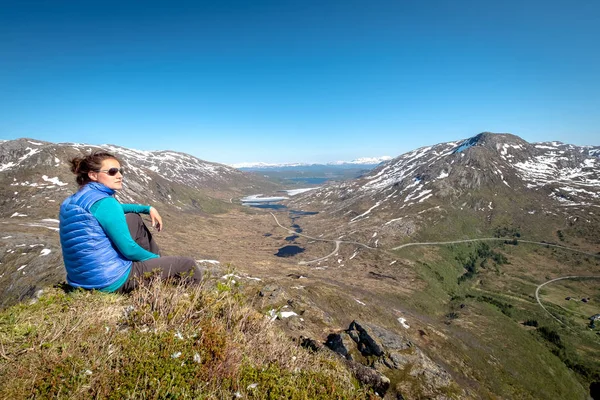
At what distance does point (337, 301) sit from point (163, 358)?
3311 inches

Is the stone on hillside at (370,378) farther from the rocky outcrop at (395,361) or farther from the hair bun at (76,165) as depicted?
the rocky outcrop at (395,361)

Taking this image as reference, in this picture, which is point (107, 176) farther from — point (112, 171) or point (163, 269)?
point (163, 269)

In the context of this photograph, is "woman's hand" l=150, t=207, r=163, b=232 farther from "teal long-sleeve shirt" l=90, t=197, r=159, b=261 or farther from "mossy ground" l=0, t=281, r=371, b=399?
"mossy ground" l=0, t=281, r=371, b=399

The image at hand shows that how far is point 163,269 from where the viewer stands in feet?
27.2

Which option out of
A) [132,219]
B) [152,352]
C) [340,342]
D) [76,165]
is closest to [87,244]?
[132,219]

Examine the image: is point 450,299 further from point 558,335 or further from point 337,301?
point 337,301

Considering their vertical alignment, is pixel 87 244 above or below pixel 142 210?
below

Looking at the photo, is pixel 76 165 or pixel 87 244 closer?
pixel 87 244

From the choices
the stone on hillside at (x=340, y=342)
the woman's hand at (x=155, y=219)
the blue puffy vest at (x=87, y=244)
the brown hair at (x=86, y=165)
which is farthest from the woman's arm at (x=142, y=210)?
the stone on hillside at (x=340, y=342)

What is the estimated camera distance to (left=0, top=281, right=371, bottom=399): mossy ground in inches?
190

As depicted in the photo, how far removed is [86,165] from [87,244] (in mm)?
2207

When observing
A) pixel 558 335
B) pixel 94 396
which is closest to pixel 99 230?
pixel 94 396

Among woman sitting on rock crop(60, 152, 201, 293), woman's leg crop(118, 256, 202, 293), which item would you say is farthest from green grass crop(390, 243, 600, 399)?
woman sitting on rock crop(60, 152, 201, 293)

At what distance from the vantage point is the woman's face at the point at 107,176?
744 cm
